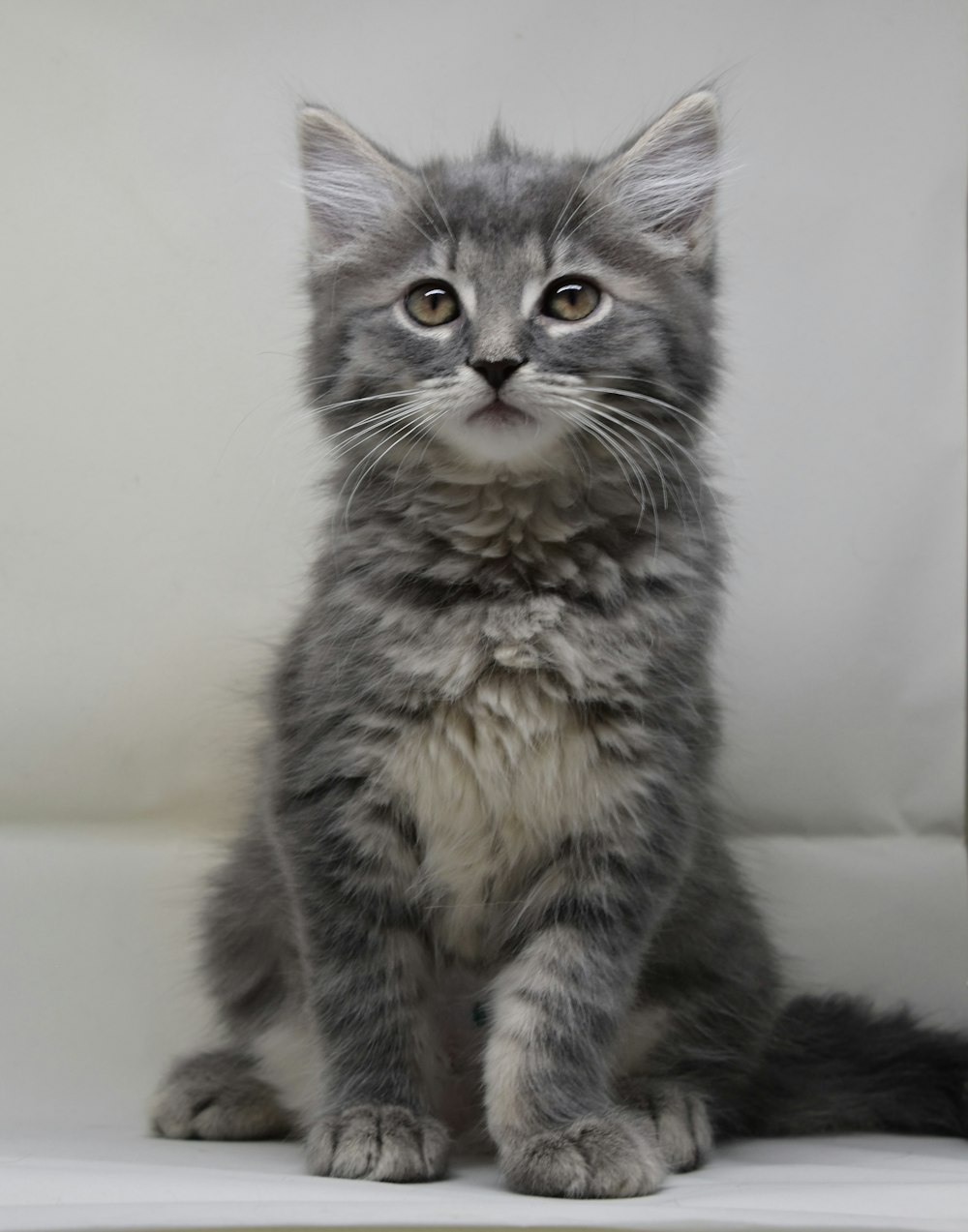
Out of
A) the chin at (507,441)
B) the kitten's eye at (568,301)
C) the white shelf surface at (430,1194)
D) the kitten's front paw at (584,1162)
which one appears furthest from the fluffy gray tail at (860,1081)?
the kitten's eye at (568,301)

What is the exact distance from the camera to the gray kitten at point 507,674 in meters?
1.88

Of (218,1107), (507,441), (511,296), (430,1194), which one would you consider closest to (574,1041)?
(430,1194)

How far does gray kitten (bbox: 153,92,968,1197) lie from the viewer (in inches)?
74.1

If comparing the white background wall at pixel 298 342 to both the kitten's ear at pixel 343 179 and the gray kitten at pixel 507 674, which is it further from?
the gray kitten at pixel 507 674

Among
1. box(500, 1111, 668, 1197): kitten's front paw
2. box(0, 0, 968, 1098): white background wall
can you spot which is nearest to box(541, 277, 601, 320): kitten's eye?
box(0, 0, 968, 1098): white background wall

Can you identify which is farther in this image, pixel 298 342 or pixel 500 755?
pixel 298 342

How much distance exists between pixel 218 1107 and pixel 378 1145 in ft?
1.47

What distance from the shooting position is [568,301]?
77.1 inches

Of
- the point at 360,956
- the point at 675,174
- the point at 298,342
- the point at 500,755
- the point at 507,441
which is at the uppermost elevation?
the point at 675,174

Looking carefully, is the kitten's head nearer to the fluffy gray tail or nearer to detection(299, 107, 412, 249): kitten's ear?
detection(299, 107, 412, 249): kitten's ear

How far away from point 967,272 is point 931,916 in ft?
3.68

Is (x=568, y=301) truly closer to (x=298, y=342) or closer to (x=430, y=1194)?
(x=298, y=342)

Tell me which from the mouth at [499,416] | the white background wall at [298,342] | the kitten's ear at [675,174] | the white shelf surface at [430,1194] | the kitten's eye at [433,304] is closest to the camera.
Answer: the white shelf surface at [430,1194]

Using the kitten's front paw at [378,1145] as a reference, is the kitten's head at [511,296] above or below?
above
